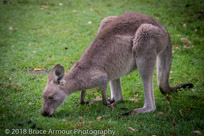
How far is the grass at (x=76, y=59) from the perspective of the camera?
439 centimetres

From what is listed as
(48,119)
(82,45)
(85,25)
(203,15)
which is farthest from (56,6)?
(48,119)

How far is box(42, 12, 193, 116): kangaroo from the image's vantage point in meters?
4.77

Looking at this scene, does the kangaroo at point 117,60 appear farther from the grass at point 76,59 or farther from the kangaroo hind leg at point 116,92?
the grass at point 76,59

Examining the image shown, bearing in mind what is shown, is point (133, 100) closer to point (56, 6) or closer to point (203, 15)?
point (203, 15)

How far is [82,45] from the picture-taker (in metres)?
8.48

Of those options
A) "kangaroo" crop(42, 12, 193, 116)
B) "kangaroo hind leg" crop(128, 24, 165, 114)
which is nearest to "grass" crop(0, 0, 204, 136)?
"kangaroo hind leg" crop(128, 24, 165, 114)

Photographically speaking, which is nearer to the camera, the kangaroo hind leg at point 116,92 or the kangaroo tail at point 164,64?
the kangaroo tail at point 164,64

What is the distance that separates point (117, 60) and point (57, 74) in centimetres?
120

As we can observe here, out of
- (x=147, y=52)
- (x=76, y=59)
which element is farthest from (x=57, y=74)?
(x=76, y=59)

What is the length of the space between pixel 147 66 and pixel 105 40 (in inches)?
37.4

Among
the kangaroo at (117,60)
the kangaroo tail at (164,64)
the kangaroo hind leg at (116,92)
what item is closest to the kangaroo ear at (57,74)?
the kangaroo at (117,60)

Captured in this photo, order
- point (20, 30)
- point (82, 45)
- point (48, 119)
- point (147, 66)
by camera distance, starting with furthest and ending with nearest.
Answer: point (20, 30), point (82, 45), point (147, 66), point (48, 119)

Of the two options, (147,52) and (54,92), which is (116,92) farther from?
(54,92)

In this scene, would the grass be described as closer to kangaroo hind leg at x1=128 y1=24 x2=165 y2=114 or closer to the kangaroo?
kangaroo hind leg at x1=128 y1=24 x2=165 y2=114
